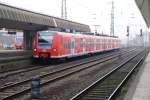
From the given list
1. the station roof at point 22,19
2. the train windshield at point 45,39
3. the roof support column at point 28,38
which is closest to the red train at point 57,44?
the train windshield at point 45,39

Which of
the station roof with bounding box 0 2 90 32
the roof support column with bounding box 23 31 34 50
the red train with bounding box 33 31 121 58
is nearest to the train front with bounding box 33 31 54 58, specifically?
the red train with bounding box 33 31 121 58

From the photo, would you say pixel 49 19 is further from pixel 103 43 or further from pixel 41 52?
pixel 103 43

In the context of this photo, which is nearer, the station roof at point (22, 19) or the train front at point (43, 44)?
the train front at point (43, 44)

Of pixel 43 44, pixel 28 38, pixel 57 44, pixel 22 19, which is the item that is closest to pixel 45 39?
pixel 43 44

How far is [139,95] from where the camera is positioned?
1273cm

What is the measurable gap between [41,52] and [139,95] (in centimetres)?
1776

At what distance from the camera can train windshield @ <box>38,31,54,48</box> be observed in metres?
29.5

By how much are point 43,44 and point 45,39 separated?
46 cm

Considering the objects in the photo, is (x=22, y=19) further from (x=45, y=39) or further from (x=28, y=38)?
(x=28, y=38)

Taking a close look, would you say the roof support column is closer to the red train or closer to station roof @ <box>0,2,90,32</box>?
station roof @ <box>0,2,90,32</box>

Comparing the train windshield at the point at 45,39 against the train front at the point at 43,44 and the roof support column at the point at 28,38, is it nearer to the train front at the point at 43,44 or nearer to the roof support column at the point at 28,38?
the train front at the point at 43,44

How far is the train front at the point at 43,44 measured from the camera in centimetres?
2954

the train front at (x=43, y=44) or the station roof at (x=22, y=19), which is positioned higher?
the station roof at (x=22, y=19)

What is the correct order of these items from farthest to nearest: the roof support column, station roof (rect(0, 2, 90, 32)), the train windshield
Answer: the roof support column, station roof (rect(0, 2, 90, 32)), the train windshield
